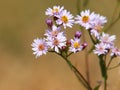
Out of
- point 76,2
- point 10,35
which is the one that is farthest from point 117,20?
point 10,35

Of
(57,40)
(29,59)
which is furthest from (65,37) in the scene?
(29,59)

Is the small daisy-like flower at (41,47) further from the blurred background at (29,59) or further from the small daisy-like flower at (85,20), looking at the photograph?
the blurred background at (29,59)

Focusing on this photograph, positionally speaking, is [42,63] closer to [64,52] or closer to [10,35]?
[10,35]

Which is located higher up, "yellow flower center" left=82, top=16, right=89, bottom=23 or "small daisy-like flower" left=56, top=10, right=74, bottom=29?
"small daisy-like flower" left=56, top=10, right=74, bottom=29

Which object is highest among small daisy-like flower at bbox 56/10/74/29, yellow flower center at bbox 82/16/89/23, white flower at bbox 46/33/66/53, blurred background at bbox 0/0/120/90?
blurred background at bbox 0/0/120/90

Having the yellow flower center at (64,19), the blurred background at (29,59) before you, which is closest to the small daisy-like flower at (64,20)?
the yellow flower center at (64,19)

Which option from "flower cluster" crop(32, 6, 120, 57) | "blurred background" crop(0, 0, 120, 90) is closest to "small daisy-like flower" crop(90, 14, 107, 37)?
"flower cluster" crop(32, 6, 120, 57)

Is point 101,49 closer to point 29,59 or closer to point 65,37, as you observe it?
→ point 65,37

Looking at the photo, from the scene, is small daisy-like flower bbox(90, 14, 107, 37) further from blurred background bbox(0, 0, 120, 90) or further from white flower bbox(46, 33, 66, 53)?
blurred background bbox(0, 0, 120, 90)
